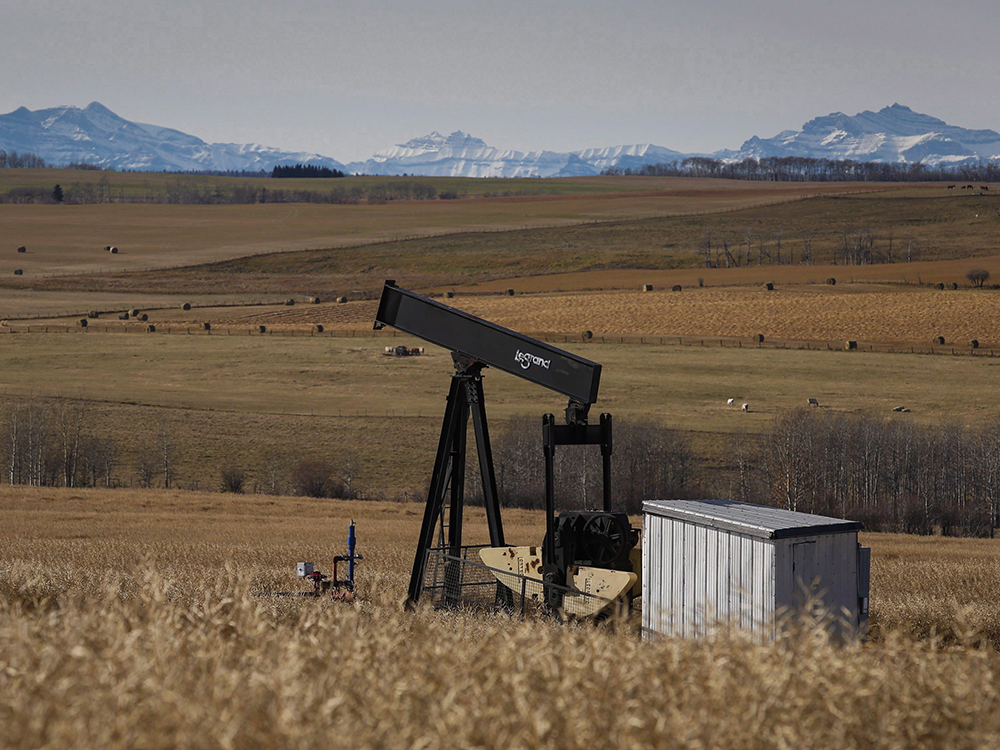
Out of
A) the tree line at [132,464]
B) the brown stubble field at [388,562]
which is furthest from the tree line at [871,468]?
the tree line at [132,464]

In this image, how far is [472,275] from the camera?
114938 mm

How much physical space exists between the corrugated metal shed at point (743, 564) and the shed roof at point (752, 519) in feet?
0.04

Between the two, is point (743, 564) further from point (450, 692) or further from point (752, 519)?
point (450, 692)

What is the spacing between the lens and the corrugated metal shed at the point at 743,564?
413 inches

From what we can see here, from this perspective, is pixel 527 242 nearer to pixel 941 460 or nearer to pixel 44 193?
pixel 941 460

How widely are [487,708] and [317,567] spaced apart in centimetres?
1628

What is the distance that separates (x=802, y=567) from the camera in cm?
1066

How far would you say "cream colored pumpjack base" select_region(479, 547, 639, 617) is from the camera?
Answer: 12125 millimetres

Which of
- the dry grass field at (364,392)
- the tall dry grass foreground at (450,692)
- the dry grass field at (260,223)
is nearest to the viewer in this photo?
the tall dry grass foreground at (450,692)

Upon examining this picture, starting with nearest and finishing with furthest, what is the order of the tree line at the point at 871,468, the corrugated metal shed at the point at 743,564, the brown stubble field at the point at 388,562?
1. the brown stubble field at the point at 388,562
2. the corrugated metal shed at the point at 743,564
3. the tree line at the point at 871,468

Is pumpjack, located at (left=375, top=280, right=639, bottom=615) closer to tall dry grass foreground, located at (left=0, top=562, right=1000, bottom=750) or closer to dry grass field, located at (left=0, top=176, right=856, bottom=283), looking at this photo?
tall dry grass foreground, located at (left=0, top=562, right=1000, bottom=750)

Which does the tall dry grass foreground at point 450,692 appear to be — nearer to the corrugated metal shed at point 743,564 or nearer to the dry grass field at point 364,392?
the corrugated metal shed at point 743,564

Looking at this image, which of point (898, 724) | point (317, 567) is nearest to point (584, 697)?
point (898, 724)

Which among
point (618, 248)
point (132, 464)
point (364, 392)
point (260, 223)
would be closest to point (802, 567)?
point (132, 464)
